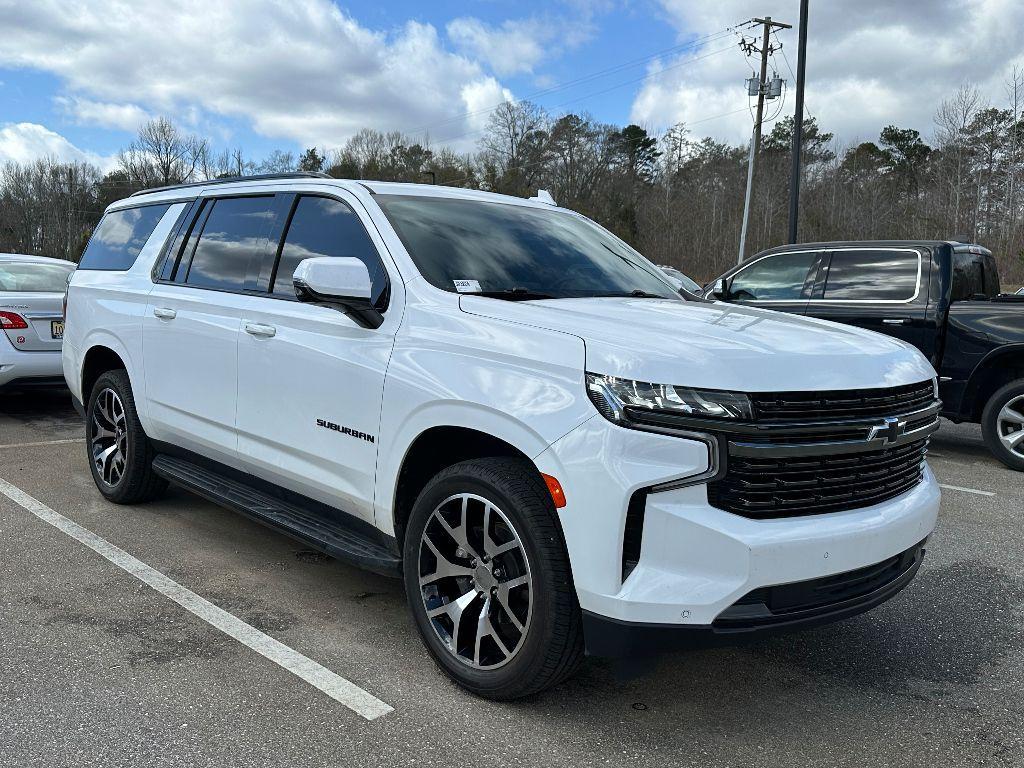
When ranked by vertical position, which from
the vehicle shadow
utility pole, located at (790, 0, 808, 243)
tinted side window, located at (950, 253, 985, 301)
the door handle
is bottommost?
the vehicle shadow

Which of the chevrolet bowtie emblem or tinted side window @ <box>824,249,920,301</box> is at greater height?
tinted side window @ <box>824,249,920,301</box>

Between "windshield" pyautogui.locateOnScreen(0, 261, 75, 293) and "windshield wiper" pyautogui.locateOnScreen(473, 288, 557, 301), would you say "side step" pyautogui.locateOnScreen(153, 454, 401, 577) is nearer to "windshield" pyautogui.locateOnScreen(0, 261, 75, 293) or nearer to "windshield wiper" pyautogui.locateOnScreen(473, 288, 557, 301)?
"windshield wiper" pyautogui.locateOnScreen(473, 288, 557, 301)

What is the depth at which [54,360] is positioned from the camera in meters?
8.11

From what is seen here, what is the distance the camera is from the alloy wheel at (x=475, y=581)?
9.41 ft

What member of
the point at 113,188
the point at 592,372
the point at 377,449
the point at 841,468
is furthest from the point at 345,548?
the point at 113,188

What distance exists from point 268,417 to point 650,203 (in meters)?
62.2

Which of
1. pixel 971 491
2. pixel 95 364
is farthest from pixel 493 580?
pixel 971 491

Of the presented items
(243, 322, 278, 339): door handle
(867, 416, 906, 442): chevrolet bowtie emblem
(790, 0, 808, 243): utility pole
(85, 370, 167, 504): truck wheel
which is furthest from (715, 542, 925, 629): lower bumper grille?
(790, 0, 808, 243): utility pole

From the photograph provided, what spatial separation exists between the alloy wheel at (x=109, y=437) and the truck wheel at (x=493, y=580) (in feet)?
9.35

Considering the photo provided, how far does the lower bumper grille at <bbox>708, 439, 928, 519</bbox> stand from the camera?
8.32 ft

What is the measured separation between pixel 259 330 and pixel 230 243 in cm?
78

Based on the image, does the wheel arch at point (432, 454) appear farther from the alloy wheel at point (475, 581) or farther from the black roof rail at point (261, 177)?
the black roof rail at point (261, 177)

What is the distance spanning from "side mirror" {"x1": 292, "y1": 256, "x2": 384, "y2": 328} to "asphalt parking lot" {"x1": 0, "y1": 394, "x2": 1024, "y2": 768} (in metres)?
1.36

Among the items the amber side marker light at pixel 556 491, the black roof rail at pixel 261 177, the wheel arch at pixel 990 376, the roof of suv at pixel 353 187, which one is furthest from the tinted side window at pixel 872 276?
the amber side marker light at pixel 556 491
